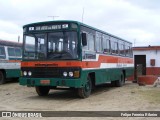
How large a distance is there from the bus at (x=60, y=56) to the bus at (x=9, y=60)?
286 inches

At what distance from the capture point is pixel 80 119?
33.3 feet

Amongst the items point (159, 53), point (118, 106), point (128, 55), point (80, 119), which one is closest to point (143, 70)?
point (159, 53)

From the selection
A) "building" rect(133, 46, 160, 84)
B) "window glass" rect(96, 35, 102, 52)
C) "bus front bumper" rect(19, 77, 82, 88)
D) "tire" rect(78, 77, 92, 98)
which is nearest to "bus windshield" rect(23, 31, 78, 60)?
"bus front bumper" rect(19, 77, 82, 88)

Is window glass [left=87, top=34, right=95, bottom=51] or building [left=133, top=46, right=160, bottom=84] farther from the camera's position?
building [left=133, top=46, right=160, bottom=84]

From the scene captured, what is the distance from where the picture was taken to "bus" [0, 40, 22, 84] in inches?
894

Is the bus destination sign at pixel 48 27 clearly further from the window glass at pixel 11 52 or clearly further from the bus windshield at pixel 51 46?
the window glass at pixel 11 52

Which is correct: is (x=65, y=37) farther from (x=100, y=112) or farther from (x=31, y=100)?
(x=100, y=112)

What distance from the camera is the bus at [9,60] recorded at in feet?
74.5

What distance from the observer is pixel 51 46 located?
14492mm

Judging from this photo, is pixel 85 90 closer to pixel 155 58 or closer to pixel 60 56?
pixel 60 56

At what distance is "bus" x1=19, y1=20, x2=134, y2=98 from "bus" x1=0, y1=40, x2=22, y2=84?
23.8 feet

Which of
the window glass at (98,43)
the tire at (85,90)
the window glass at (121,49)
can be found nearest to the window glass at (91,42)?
the window glass at (98,43)

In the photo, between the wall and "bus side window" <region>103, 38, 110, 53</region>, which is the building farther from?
"bus side window" <region>103, 38, 110, 53</region>

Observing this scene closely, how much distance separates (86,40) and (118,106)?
329 cm
